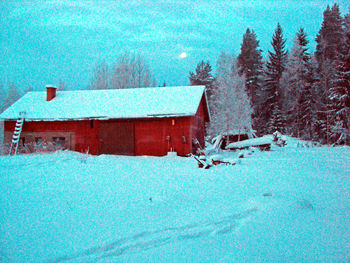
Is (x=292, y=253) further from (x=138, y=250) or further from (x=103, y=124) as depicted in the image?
(x=103, y=124)

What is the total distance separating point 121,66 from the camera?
3206 cm

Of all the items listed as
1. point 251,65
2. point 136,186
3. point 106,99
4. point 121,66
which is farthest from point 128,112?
point 251,65

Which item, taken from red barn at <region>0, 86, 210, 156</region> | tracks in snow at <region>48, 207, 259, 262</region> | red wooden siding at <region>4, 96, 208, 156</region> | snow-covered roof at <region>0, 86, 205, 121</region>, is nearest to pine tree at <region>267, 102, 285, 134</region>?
red barn at <region>0, 86, 210, 156</region>

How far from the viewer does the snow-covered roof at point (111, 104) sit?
13633mm

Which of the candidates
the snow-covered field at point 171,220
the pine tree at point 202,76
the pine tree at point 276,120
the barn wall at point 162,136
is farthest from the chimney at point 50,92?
the pine tree at point 276,120

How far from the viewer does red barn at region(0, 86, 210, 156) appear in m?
13.6

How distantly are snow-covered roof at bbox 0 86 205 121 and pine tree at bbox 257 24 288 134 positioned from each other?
1766cm

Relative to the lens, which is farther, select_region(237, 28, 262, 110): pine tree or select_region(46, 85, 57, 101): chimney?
select_region(237, 28, 262, 110): pine tree

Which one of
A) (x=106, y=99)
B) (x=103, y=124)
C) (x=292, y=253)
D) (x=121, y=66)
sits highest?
(x=121, y=66)

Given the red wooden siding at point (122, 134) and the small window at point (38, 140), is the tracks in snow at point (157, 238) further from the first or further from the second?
the small window at point (38, 140)

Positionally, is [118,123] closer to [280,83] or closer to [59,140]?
[59,140]

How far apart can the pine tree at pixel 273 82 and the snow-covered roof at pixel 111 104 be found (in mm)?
17655

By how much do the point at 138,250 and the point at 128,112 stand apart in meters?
11.4

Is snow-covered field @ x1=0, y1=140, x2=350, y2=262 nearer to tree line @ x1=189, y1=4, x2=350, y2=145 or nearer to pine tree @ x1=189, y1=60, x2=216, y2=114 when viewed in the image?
tree line @ x1=189, y1=4, x2=350, y2=145
